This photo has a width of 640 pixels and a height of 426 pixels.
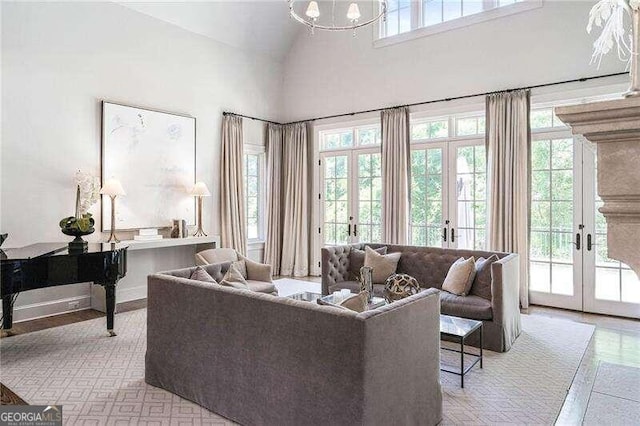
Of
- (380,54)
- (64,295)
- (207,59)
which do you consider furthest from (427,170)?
(64,295)

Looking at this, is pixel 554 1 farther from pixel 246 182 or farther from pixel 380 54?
pixel 246 182

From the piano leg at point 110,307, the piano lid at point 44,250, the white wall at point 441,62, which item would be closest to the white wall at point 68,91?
the piano lid at point 44,250

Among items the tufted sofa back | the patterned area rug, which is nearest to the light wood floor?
the patterned area rug

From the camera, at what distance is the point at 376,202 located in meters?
7.26

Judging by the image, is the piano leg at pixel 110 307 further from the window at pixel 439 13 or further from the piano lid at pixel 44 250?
the window at pixel 439 13

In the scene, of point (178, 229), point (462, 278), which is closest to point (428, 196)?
point (462, 278)

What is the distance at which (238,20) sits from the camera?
711cm

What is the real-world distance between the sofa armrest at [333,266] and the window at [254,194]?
2862 mm

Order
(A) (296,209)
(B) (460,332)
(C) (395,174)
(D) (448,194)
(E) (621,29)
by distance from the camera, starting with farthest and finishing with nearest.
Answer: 1. (A) (296,209)
2. (C) (395,174)
3. (D) (448,194)
4. (B) (460,332)
5. (E) (621,29)

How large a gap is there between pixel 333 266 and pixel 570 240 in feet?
10.1

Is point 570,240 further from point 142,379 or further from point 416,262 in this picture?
point 142,379

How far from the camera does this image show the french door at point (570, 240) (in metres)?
5.22

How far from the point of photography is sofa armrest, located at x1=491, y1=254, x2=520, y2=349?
3.98 m

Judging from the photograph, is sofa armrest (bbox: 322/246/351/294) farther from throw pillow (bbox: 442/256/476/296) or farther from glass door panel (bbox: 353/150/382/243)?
glass door panel (bbox: 353/150/382/243)
